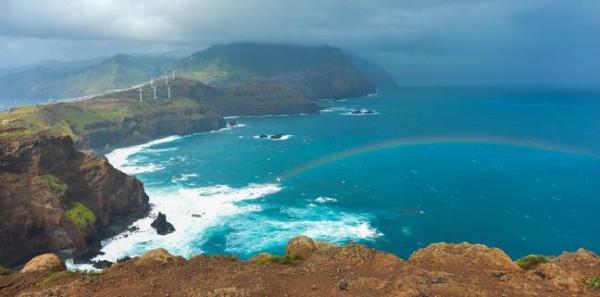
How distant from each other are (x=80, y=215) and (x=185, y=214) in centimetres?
2365

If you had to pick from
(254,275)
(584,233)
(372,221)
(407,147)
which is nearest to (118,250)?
(372,221)

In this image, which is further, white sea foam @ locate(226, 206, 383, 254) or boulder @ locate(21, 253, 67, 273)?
white sea foam @ locate(226, 206, 383, 254)

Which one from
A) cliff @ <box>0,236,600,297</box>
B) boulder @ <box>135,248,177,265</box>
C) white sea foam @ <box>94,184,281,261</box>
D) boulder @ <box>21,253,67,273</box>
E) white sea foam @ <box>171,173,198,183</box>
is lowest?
white sea foam @ <box>171,173,198,183</box>

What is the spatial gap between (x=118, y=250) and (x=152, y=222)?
13.0m

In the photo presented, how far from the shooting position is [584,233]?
83312 mm

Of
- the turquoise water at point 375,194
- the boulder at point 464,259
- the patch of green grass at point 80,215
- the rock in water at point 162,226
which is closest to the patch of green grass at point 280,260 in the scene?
the boulder at point 464,259

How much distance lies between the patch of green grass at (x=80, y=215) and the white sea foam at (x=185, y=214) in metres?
5.61

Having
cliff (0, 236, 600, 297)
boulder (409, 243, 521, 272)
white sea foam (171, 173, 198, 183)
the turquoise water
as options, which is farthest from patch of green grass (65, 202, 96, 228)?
boulder (409, 243, 521, 272)

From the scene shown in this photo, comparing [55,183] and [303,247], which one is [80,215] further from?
[303,247]

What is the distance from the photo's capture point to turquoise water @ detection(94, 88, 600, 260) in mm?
82000

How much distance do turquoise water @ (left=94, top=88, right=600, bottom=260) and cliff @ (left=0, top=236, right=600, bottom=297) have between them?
47118 millimetres

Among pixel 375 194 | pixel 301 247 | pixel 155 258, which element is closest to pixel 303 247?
pixel 301 247

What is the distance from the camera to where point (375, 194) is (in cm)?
11025

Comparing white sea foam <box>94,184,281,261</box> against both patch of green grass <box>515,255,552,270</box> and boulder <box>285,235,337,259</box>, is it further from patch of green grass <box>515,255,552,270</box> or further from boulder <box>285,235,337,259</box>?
patch of green grass <box>515,255,552,270</box>
